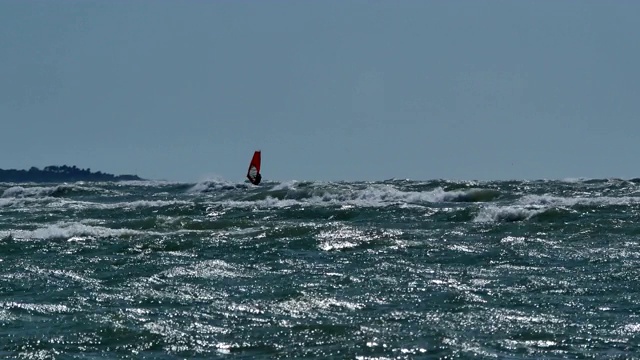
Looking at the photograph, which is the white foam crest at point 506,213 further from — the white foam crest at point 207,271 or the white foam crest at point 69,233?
the white foam crest at point 207,271

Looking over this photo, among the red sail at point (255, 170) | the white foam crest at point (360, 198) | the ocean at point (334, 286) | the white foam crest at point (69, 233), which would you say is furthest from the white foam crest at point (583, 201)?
the white foam crest at point (69, 233)

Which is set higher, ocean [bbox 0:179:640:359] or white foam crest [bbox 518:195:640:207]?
white foam crest [bbox 518:195:640:207]

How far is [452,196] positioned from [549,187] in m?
10.9

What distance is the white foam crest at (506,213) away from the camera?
30.2m

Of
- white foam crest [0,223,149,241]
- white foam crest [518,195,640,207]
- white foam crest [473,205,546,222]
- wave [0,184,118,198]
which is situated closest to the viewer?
white foam crest [0,223,149,241]

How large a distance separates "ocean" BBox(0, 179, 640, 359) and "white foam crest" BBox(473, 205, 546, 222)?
2.6 inches

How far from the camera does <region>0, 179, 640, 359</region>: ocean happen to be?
45.8ft

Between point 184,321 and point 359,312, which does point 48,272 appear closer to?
point 184,321

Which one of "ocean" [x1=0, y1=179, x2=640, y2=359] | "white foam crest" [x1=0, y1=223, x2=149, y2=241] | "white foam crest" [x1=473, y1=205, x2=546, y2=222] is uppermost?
"white foam crest" [x1=473, y1=205, x2=546, y2=222]

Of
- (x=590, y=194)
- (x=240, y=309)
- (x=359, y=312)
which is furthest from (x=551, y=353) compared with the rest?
(x=590, y=194)

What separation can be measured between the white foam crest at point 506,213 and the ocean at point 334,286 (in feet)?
A: 0.21

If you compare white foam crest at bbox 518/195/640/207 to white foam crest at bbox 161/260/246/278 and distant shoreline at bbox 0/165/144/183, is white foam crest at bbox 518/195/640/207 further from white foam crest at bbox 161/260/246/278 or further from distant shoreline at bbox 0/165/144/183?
distant shoreline at bbox 0/165/144/183

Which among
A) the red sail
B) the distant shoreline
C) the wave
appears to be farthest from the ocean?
the distant shoreline

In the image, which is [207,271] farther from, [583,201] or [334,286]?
[583,201]
